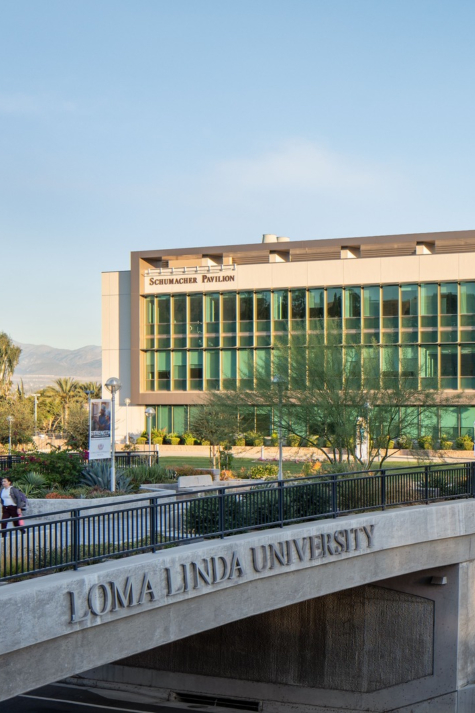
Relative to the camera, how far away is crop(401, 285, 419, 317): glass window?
57.5m

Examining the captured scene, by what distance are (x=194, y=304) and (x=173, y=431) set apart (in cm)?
909

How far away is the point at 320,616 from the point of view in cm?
2044

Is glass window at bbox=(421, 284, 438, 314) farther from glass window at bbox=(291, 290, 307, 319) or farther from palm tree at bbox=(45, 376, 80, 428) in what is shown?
palm tree at bbox=(45, 376, 80, 428)

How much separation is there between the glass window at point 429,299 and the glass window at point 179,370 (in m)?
17.2

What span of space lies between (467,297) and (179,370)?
20527mm

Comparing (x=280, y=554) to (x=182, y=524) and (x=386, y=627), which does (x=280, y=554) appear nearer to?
(x=182, y=524)

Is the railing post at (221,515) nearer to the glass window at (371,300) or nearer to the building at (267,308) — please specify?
the building at (267,308)

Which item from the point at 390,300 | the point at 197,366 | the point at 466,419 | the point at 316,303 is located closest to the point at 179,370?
the point at 197,366

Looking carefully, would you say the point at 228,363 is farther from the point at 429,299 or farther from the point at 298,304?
the point at 429,299

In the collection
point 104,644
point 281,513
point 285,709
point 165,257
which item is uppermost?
point 165,257

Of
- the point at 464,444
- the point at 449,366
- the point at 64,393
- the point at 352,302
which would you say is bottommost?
the point at 464,444

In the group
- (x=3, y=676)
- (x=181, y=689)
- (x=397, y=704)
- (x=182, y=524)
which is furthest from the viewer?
(x=181, y=689)

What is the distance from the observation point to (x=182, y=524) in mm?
14656

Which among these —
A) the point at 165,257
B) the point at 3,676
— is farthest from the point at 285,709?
A: the point at 165,257
